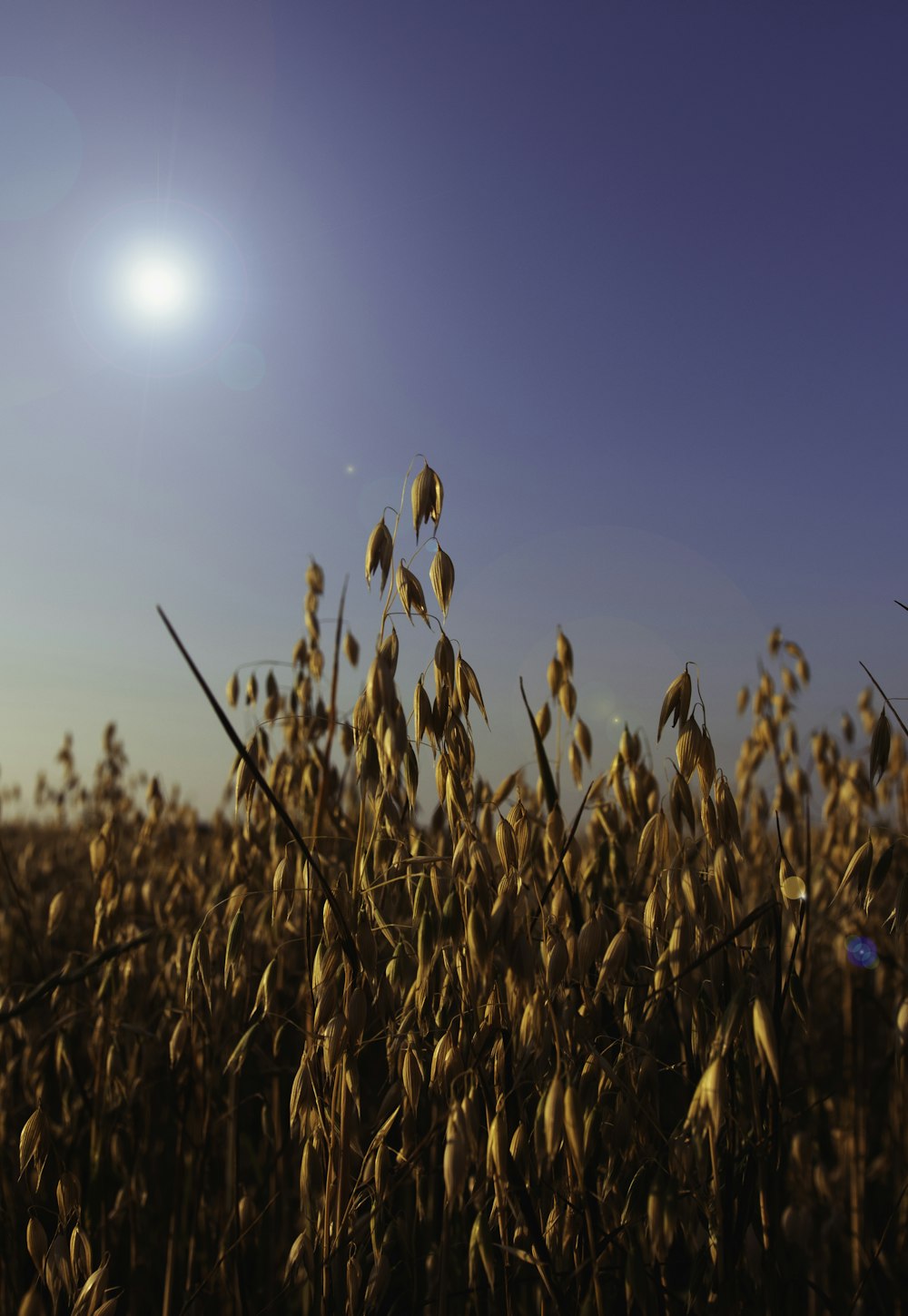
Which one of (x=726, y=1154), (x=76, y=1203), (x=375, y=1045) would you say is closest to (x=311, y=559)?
(x=375, y=1045)

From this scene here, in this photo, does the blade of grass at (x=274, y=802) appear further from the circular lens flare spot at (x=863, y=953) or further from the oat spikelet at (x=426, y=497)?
the circular lens flare spot at (x=863, y=953)

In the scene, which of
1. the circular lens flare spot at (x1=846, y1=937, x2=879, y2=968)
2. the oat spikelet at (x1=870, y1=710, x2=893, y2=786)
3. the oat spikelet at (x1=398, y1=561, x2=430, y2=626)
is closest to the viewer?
the oat spikelet at (x1=398, y1=561, x2=430, y2=626)

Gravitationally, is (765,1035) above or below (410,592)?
below

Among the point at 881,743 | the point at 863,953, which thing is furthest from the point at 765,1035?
the point at 863,953

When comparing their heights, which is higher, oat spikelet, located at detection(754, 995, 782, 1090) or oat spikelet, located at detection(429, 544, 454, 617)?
oat spikelet, located at detection(429, 544, 454, 617)

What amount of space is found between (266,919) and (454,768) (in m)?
1.39

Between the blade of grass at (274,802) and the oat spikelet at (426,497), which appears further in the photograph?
the oat spikelet at (426,497)

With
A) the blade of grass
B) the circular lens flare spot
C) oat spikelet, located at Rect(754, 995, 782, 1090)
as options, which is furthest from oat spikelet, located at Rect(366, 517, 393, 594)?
the circular lens flare spot

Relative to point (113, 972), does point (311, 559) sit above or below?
above

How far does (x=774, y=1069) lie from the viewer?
113 centimetres

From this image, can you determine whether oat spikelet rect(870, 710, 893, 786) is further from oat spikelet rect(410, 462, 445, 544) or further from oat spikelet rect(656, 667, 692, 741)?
oat spikelet rect(410, 462, 445, 544)

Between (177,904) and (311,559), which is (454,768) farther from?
(177,904)

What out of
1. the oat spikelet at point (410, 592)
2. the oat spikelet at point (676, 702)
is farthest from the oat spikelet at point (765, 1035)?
the oat spikelet at point (410, 592)

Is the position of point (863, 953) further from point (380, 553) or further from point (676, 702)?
point (380, 553)
